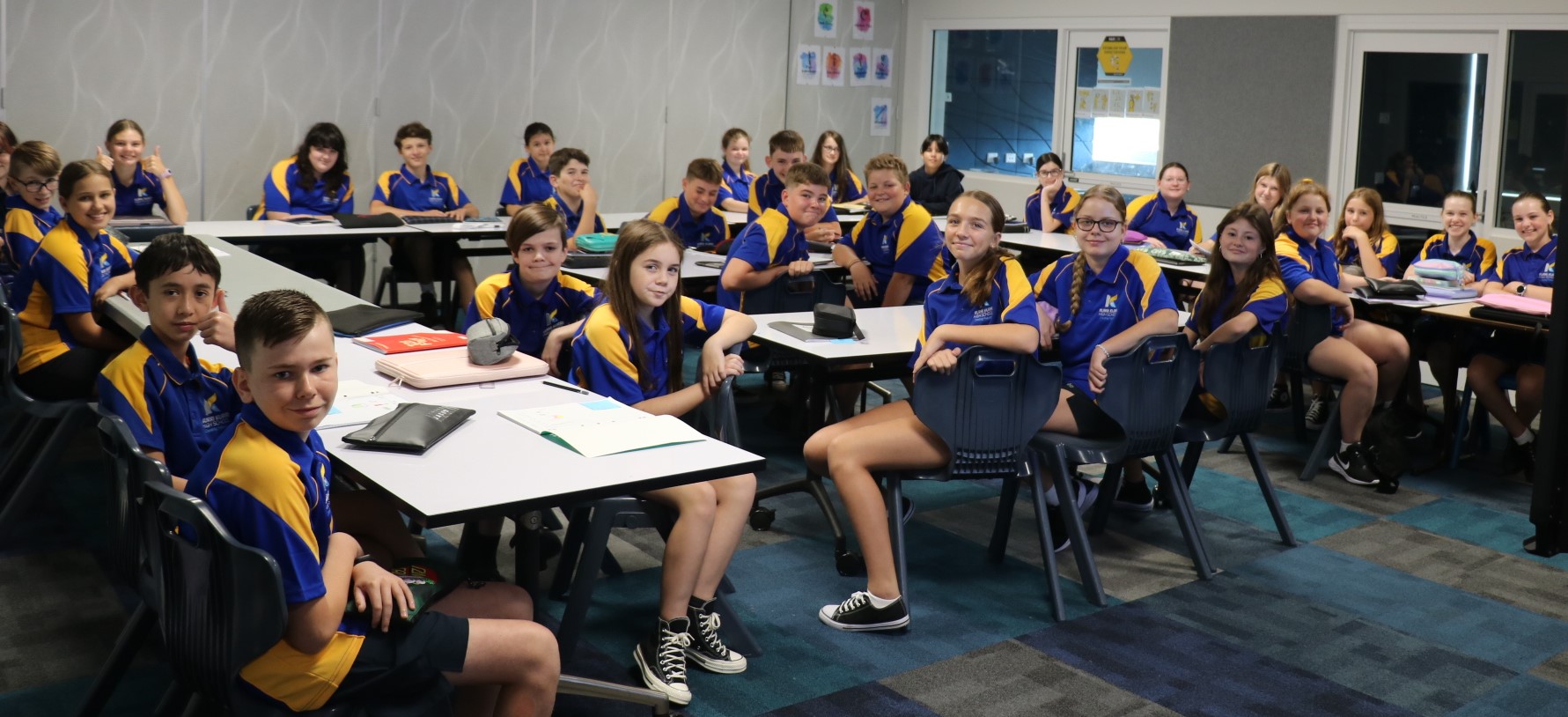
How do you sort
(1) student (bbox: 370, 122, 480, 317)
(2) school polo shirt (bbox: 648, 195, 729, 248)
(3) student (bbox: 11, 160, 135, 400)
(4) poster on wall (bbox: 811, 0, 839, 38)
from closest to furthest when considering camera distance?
(3) student (bbox: 11, 160, 135, 400) → (2) school polo shirt (bbox: 648, 195, 729, 248) → (1) student (bbox: 370, 122, 480, 317) → (4) poster on wall (bbox: 811, 0, 839, 38)

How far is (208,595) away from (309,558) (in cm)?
16

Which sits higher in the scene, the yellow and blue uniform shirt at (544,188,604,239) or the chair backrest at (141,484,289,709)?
the yellow and blue uniform shirt at (544,188,604,239)

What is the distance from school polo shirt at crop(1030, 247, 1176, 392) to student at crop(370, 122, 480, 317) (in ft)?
13.0

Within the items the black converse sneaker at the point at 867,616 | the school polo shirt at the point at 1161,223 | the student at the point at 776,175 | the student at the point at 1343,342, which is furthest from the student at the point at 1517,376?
the student at the point at 776,175

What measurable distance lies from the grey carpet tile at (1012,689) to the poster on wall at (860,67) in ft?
25.8

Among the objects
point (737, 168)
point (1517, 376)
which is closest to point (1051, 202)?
point (737, 168)

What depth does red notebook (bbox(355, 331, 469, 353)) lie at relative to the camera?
3408mm

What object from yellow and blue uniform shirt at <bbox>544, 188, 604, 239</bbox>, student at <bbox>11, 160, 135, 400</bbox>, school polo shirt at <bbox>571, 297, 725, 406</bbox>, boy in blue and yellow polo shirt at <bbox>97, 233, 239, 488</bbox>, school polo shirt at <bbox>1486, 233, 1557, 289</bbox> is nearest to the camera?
boy in blue and yellow polo shirt at <bbox>97, 233, 239, 488</bbox>

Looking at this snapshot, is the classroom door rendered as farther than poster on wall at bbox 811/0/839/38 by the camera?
No

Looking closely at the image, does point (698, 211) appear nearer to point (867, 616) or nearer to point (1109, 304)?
point (1109, 304)

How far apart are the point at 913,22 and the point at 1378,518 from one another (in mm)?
7077

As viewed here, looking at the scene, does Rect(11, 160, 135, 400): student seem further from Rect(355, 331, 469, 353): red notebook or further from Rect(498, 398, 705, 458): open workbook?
Rect(498, 398, 705, 458): open workbook

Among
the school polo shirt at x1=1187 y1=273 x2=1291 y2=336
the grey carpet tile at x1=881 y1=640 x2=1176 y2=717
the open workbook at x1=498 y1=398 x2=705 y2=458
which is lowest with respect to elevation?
the grey carpet tile at x1=881 y1=640 x2=1176 y2=717

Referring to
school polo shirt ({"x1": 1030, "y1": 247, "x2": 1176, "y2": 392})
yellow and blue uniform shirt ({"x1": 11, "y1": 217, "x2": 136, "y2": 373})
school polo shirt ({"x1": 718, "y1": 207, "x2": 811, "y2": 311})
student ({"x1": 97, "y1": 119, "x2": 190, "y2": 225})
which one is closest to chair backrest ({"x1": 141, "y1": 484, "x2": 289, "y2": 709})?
yellow and blue uniform shirt ({"x1": 11, "y1": 217, "x2": 136, "y2": 373})
